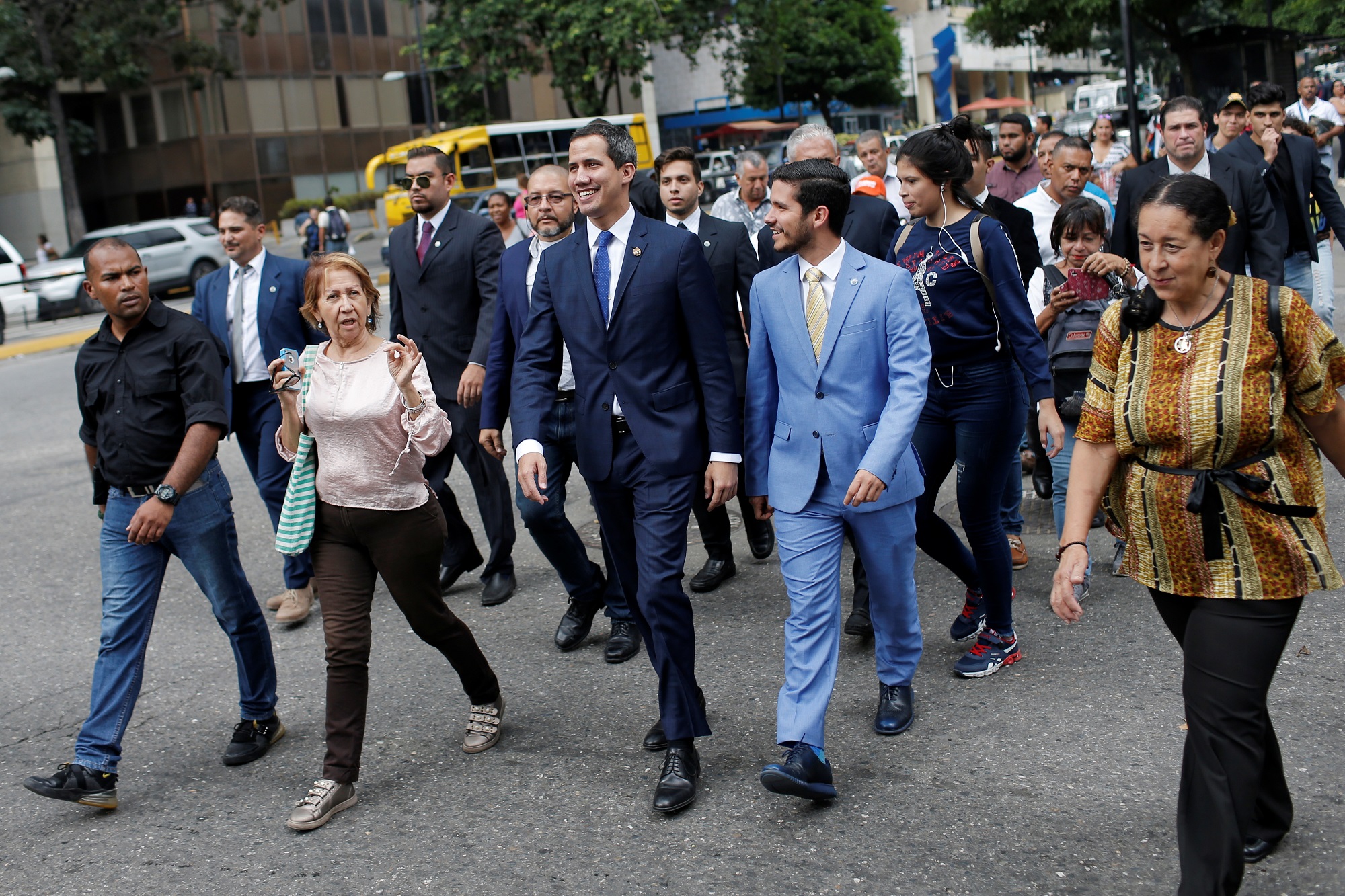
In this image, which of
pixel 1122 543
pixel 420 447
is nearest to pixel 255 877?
pixel 420 447

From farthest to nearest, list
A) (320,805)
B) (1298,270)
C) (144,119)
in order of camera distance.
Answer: (144,119) → (1298,270) → (320,805)

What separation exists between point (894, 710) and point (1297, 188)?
484 centimetres

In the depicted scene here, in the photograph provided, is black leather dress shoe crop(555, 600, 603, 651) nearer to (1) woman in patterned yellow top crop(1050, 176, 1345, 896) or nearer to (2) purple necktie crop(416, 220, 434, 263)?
(2) purple necktie crop(416, 220, 434, 263)

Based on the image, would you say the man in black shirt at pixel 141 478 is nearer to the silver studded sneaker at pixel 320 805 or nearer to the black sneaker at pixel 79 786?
the black sneaker at pixel 79 786

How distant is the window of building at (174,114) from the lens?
4309cm

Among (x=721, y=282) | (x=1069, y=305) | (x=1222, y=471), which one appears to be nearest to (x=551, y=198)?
(x=721, y=282)

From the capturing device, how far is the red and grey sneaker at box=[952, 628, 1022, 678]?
15.5 ft

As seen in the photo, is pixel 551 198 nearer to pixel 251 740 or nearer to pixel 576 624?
pixel 576 624

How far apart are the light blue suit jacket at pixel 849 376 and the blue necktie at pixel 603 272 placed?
21.6 inches

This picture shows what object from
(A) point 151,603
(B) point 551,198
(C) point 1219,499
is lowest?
(A) point 151,603

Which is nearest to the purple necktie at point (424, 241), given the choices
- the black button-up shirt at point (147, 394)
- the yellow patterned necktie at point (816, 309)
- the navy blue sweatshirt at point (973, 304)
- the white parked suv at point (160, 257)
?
the black button-up shirt at point (147, 394)

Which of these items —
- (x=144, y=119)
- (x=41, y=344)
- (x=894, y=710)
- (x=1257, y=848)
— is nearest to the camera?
(x=1257, y=848)

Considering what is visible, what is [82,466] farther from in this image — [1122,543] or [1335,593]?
[1335,593]

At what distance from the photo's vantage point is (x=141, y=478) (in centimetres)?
441
